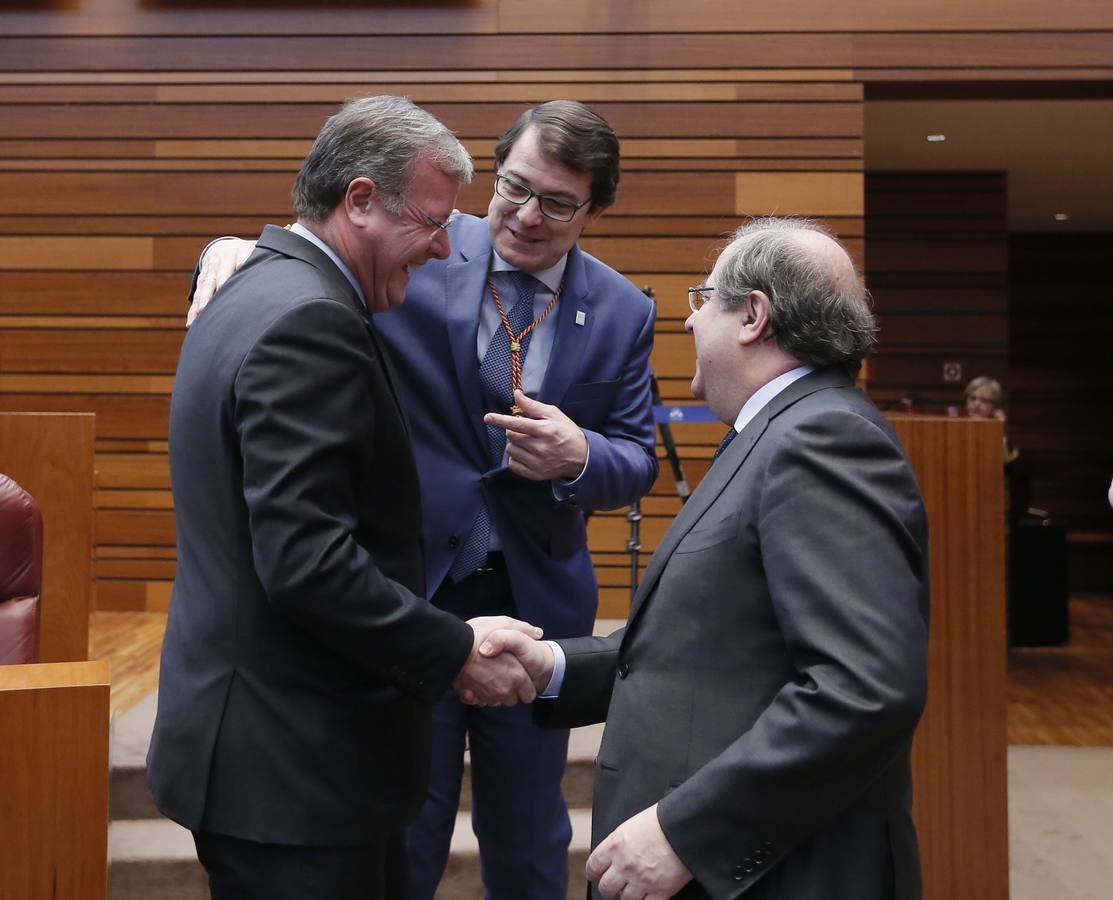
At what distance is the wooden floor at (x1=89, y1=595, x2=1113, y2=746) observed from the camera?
3877mm

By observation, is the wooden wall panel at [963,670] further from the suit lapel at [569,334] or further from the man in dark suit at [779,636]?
the man in dark suit at [779,636]

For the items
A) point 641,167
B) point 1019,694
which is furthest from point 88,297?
point 1019,694

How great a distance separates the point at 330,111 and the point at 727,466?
396cm

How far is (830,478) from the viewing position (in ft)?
3.48

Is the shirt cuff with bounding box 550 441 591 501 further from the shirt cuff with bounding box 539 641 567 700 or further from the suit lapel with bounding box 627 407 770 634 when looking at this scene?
the suit lapel with bounding box 627 407 770 634

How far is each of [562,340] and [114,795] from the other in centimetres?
179

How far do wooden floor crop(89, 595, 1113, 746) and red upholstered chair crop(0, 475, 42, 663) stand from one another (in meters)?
1.31

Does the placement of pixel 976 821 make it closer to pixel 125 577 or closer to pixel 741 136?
pixel 741 136

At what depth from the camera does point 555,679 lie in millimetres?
1534

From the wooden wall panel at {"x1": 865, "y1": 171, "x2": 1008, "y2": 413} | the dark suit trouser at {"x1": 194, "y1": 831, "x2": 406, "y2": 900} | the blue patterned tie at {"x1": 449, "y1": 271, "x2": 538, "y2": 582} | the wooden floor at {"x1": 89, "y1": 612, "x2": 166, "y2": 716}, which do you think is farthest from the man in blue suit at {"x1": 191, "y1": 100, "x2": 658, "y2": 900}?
the wooden wall panel at {"x1": 865, "y1": 171, "x2": 1008, "y2": 413}

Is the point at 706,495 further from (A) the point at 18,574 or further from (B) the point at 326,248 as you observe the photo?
(A) the point at 18,574

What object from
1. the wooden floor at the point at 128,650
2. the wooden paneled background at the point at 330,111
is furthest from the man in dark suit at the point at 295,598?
the wooden paneled background at the point at 330,111

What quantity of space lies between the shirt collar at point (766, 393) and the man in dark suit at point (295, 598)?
39cm

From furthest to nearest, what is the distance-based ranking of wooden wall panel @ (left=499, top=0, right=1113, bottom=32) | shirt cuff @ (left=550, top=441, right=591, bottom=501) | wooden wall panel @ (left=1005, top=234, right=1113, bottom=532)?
wooden wall panel @ (left=1005, top=234, right=1113, bottom=532) → wooden wall panel @ (left=499, top=0, right=1113, bottom=32) → shirt cuff @ (left=550, top=441, right=591, bottom=501)
